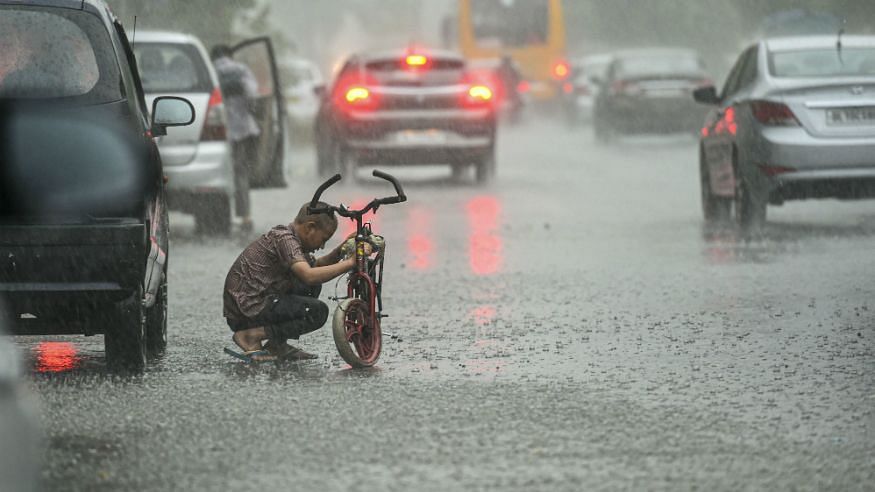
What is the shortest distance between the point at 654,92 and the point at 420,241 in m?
17.7

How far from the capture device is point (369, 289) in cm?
868

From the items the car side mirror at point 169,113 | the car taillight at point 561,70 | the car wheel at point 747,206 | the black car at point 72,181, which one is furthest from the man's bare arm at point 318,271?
the car taillight at point 561,70

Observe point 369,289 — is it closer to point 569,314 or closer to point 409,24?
point 569,314

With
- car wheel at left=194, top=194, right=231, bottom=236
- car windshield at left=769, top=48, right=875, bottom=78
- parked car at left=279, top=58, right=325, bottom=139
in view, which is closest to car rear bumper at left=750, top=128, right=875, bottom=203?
car windshield at left=769, top=48, right=875, bottom=78

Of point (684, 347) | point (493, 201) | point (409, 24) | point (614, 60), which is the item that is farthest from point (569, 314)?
point (409, 24)

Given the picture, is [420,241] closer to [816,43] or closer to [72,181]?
[816,43]

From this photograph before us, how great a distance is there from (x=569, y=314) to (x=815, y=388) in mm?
2842

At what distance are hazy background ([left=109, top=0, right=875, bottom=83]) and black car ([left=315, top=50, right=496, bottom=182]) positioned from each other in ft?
15.7

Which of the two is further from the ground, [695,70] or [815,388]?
[815,388]

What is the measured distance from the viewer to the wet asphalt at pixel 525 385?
6395 mm

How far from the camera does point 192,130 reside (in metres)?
15.6

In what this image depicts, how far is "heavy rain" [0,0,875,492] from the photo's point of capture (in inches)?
260

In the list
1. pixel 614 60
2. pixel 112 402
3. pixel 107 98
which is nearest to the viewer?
pixel 112 402

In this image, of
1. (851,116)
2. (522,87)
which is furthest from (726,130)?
(522,87)
